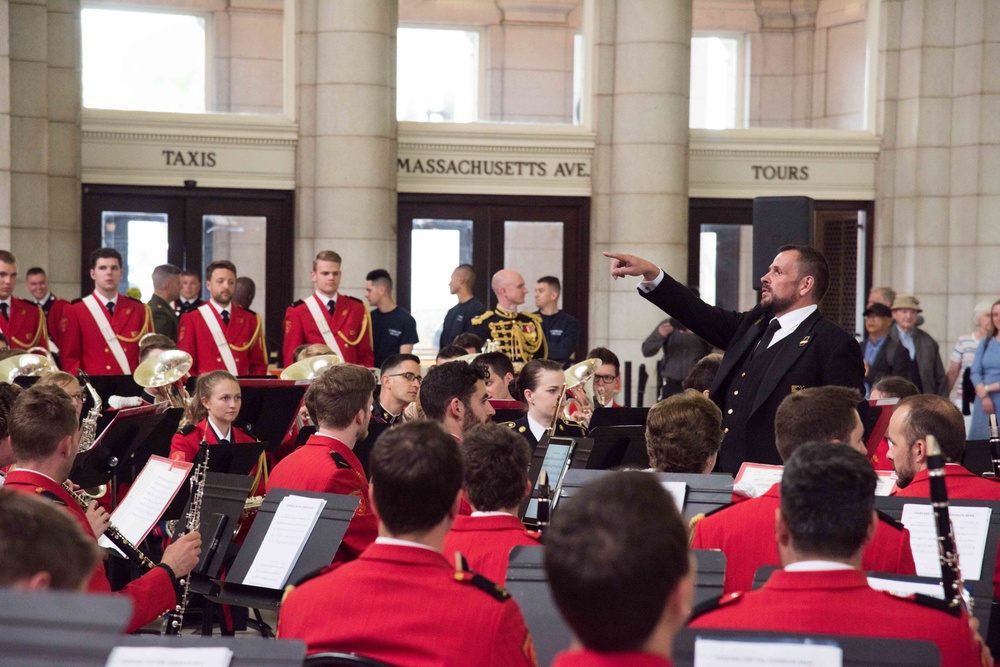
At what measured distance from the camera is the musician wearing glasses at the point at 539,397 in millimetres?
6430

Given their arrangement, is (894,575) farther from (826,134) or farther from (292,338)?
(826,134)

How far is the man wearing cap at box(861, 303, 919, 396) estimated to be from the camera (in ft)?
37.0

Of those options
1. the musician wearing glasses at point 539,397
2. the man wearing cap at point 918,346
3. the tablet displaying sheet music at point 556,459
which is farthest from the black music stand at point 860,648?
the man wearing cap at point 918,346

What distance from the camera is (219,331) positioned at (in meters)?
9.86

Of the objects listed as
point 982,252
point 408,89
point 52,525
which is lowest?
point 52,525

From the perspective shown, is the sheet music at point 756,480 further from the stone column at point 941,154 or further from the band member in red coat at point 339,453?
the stone column at point 941,154

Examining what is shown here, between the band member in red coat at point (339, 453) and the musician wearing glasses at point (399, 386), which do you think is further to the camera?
the musician wearing glasses at point (399, 386)

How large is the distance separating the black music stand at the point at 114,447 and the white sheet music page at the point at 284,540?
6.64ft

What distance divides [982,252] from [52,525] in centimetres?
1350

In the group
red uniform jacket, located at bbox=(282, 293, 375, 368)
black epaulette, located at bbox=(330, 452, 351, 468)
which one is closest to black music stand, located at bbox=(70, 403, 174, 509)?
black epaulette, located at bbox=(330, 452, 351, 468)

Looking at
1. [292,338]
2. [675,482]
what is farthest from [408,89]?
[675,482]

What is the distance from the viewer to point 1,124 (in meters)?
11.1

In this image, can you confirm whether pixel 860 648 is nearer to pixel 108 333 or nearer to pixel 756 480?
pixel 756 480

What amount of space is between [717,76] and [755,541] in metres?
14.8
